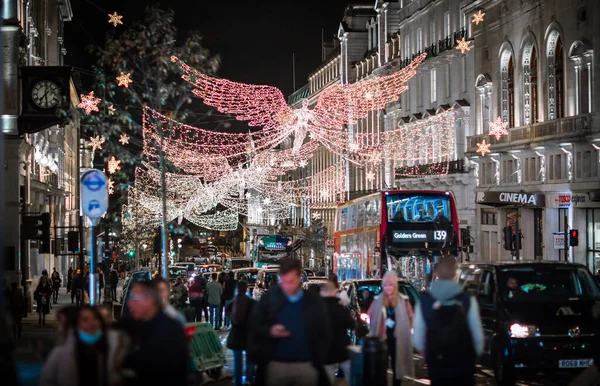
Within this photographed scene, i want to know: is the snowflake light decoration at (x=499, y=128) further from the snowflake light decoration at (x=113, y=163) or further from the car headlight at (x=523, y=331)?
the car headlight at (x=523, y=331)

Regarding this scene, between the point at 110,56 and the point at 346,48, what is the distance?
2861 inches

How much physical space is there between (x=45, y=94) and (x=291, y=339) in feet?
75.3

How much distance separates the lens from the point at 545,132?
4612 cm

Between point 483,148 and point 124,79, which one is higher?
point 483,148

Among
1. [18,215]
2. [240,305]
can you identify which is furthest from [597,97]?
[240,305]

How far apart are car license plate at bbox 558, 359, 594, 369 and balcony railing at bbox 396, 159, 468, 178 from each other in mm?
42165

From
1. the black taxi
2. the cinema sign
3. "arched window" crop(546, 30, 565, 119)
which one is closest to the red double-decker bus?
the black taxi

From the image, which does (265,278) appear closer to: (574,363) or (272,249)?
(574,363)

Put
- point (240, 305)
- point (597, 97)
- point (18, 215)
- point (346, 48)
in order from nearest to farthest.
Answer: point (240, 305)
point (18, 215)
point (597, 97)
point (346, 48)

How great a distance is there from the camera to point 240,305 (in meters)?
15.6

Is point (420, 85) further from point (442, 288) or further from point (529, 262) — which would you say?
point (442, 288)

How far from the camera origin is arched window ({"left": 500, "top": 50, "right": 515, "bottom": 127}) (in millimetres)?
51750

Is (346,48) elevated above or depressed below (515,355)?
above

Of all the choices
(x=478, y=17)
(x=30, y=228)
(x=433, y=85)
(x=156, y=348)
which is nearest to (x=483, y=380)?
(x=156, y=348)
